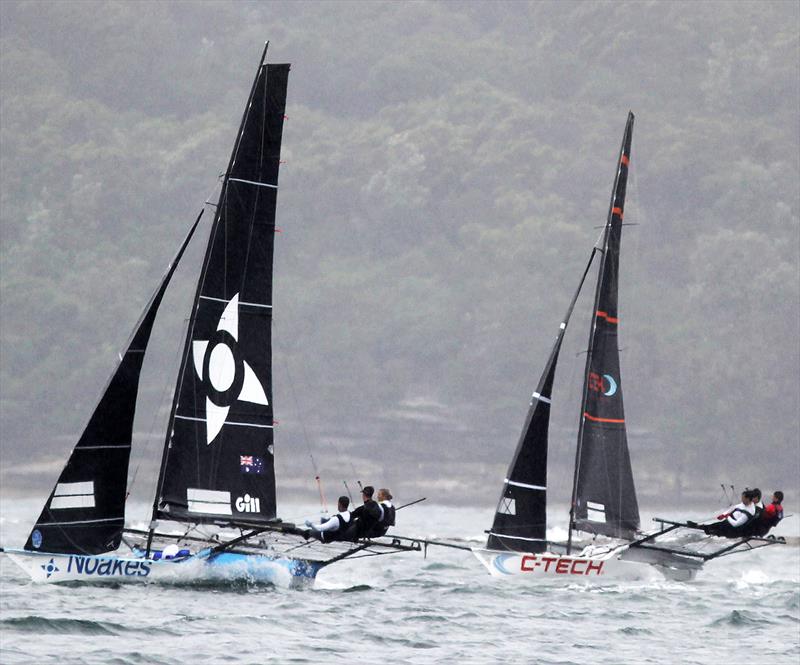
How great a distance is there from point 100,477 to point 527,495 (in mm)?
7316

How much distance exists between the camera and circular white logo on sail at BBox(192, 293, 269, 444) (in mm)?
21844

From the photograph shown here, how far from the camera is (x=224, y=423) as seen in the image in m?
21.9

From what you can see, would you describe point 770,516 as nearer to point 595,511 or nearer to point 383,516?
point 595,511

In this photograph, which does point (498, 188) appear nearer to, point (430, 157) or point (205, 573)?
point (430, 157)

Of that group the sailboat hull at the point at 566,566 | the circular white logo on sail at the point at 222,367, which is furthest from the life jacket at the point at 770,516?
the circular white logo on sail at the point at 222,367

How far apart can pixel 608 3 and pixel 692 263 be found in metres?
28.8

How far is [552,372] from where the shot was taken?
2558 centimetres

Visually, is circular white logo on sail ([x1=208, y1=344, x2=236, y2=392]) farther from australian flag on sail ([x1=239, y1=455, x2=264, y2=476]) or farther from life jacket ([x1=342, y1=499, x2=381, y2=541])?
life jacket ([x1=342, y1=499, x2=381, y2=541])

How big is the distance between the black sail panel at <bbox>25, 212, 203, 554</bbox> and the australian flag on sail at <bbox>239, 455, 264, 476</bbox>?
1.64 meters

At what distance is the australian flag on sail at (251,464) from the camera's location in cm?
2203

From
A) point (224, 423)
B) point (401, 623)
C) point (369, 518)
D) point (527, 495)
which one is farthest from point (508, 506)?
point (401, 623)

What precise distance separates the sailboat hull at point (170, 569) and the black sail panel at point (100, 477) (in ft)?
0.53

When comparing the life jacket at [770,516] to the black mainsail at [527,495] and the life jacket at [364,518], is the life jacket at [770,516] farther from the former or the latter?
the life jacket at [364,518]

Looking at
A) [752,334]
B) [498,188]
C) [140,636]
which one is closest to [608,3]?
[498,188]
